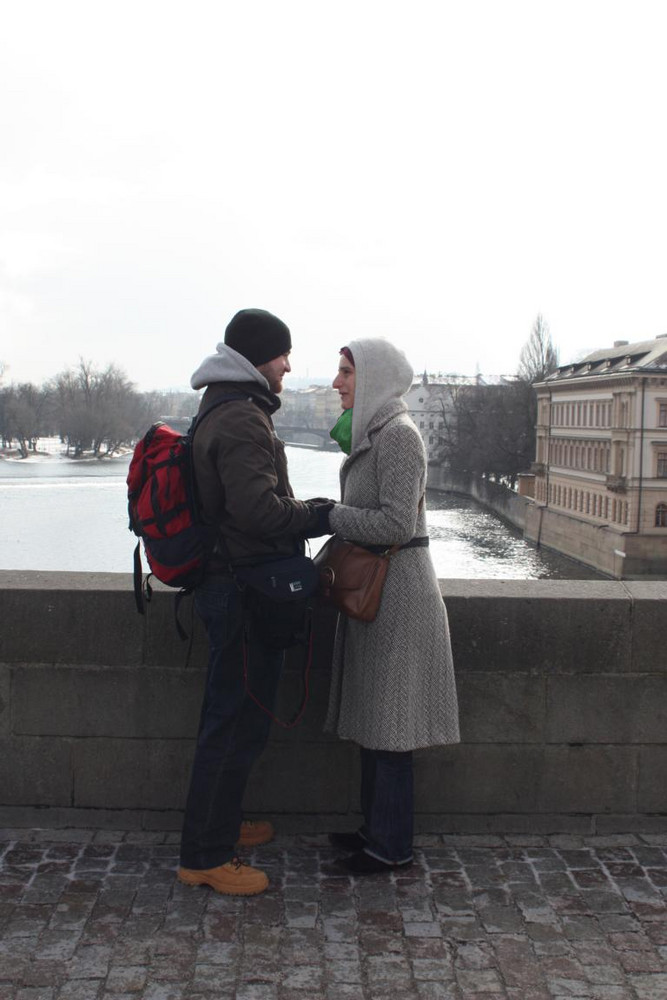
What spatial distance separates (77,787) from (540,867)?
1401mm

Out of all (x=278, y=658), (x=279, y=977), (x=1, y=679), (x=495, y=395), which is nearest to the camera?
(x=279, y=977)

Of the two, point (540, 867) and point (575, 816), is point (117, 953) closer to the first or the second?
point (540, 867)

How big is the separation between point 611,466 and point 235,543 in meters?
47.8

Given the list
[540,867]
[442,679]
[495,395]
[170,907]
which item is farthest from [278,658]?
[495,395]

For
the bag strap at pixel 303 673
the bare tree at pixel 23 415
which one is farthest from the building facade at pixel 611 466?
the bare tree at pixel 23 415

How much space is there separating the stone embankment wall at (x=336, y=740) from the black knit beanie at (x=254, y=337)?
2.93 feet

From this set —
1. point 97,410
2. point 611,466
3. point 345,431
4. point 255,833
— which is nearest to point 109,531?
point 611,466

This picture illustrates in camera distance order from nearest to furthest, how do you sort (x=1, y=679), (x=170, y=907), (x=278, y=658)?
(x=170, y=907) → (x=278, y=658) → (x=1, y=679)

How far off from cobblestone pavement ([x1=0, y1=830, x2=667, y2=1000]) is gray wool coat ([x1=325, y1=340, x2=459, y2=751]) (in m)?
0.41

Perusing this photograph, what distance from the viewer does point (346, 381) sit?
316 centimetres

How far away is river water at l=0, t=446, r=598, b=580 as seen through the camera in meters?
35.9

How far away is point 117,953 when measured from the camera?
2.65 metres

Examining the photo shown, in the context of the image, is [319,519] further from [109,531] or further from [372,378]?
[109,531]

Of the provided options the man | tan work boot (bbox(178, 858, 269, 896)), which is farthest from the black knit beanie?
tan work boot (bbox(178, 858, 269, 896))
